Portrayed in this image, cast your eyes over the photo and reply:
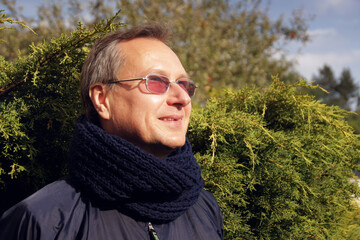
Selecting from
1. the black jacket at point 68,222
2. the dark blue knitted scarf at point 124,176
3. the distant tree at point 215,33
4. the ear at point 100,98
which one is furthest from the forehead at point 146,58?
the distant tree at point 215,33

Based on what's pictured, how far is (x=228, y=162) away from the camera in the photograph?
8.23ft

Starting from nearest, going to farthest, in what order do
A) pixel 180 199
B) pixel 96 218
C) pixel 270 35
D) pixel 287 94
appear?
pixel 96 218
pixel 180 199
pixel 287 94
pixel 270 35

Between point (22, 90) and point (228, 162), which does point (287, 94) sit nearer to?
point (228, 162)

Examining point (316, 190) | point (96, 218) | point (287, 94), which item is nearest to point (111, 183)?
point (96, 218)

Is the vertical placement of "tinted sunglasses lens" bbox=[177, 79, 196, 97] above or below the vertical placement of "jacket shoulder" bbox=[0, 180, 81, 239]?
above

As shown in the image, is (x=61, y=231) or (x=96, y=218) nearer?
(x=61, y=231)

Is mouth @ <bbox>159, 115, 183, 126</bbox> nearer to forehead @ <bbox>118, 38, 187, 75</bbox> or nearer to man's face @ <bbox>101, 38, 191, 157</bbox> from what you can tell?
man's face @ <bbox>101, 38, 191, 157</bbox>

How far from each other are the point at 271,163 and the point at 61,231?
177 cm

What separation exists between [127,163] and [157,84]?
47cm

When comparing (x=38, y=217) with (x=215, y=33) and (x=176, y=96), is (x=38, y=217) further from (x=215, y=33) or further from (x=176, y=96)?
(x=215, y=33)

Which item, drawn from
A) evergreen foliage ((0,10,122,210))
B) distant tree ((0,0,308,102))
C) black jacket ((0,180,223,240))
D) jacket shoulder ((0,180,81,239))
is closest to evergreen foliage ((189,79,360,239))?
black jacket ((0,180,223,240))

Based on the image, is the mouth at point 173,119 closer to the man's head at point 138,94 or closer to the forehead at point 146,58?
the man's head at point 138,94

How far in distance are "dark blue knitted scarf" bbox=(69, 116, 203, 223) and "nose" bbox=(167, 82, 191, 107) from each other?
1.11 feet

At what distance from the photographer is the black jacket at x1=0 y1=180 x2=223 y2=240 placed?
1.36 meters
